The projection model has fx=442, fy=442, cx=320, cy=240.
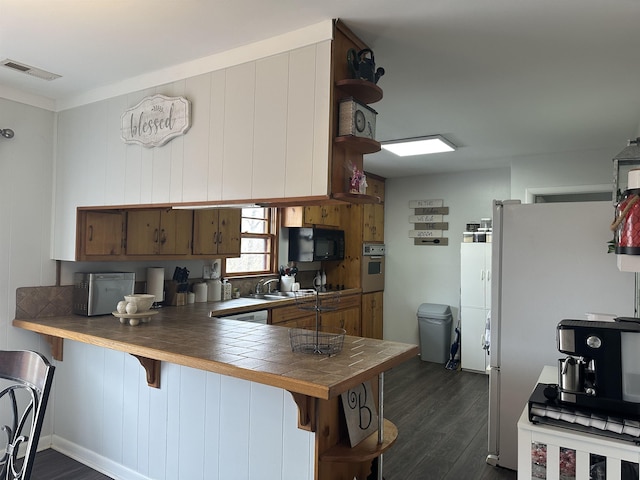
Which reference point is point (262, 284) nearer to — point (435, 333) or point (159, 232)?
point (159, 232)

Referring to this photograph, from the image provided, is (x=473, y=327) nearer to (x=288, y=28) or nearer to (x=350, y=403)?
(x=350, y=403)

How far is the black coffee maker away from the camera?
161 centimetres

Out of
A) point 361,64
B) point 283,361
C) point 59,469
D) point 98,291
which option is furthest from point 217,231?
point 361,64

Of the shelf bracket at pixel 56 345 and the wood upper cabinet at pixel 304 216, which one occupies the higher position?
the wood upper cabinet at pixel 304 216

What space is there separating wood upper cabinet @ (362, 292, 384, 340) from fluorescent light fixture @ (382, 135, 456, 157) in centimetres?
217

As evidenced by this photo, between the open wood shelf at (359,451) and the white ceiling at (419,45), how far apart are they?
190 centimetres

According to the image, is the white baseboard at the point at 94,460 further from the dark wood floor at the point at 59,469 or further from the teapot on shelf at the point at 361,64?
the teapot on shelf at the point at 361,64

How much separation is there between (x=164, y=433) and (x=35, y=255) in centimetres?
158

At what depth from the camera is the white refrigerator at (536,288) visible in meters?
2.78

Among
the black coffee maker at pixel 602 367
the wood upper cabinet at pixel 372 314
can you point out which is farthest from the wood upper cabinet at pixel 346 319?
the black coffee maker at pixel 602 367

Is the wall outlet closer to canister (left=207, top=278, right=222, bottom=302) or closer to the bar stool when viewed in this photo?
canister (left=207, top=278, right=222, bottom=302)

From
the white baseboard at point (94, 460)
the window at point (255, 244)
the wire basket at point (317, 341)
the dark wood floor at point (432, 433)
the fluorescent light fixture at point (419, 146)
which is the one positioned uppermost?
the fluorescent light fixture at point (419, 146)

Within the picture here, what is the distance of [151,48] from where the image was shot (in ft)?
7.48

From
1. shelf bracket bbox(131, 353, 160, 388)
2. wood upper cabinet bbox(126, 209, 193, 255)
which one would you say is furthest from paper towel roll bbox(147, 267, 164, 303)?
shelf bracket bbox(131, 353, 160, 388)
